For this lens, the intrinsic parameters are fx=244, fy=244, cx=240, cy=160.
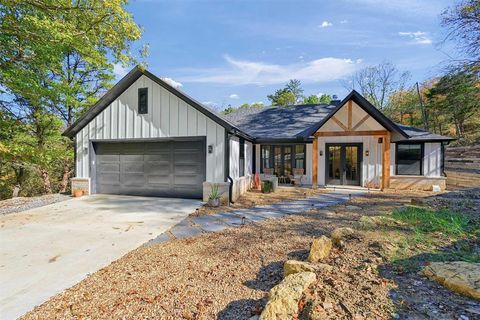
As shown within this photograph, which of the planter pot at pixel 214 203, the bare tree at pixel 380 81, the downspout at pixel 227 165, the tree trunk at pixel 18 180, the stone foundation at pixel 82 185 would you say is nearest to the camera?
the planter pot at pixel 214 203

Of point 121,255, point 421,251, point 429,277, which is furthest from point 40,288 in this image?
point 421,251

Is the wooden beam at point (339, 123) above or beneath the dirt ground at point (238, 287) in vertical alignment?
above

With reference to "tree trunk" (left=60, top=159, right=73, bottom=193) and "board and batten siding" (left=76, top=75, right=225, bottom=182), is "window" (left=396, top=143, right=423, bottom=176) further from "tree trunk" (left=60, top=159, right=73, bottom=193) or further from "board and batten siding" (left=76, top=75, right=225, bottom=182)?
"tree trunk" (left=60, top=159, right=73, bottom=193)

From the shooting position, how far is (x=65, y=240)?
522 centimetres

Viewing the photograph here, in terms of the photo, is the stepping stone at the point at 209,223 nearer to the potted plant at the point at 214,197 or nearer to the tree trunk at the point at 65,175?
the potted plant at the point at 214,197

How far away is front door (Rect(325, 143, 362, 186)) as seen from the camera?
12.9m

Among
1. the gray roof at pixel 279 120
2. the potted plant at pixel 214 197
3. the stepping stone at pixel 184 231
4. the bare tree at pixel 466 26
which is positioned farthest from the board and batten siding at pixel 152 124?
the bare tree at pixel 466 26

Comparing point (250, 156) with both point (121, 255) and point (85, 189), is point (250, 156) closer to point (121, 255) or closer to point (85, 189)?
point (85, 189)

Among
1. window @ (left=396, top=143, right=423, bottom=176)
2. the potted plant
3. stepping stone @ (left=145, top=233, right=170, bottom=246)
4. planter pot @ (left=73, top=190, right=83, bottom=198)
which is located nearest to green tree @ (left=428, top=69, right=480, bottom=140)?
window @ (left=396, top=143, right=423, bottom=176)

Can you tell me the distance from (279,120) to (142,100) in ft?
28.6

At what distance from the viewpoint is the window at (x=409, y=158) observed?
40.6 feet

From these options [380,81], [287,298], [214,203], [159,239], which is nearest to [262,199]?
[214,203]

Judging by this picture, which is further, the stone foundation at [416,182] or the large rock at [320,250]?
the stone foundation at [416,182]

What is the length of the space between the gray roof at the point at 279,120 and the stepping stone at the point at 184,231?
25.1 feet
